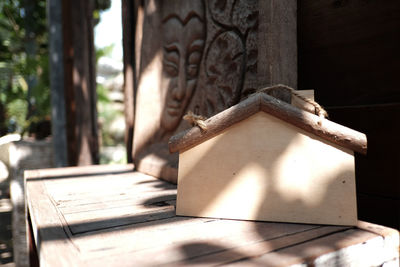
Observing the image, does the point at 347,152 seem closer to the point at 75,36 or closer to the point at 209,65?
the point at 209,65

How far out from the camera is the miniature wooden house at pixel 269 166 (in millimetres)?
919

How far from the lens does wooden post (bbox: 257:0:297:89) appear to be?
1.21 meters

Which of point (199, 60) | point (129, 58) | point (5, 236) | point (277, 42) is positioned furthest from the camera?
point (5, 236)

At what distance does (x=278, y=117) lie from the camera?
3.26 feet

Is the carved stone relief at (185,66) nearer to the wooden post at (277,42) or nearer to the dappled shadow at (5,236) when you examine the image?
the wooden post at (277,42)

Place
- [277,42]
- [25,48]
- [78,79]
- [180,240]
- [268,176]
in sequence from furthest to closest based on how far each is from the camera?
[25,48] → [78,79] → [277,42] → [268,176] → [180,240]

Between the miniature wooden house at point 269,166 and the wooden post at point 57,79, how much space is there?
10.5 feet

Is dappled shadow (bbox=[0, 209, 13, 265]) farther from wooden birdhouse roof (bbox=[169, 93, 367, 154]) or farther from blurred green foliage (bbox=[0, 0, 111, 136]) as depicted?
blurred green foliage (bbox=[0, 0, 111, 136])

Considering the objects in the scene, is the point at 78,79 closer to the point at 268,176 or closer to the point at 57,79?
the point at 57,79

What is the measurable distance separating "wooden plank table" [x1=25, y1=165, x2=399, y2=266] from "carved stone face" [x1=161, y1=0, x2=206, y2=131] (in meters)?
0.81

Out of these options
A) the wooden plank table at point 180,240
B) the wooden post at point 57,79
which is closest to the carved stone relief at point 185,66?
the wooden plank table at point 180,240

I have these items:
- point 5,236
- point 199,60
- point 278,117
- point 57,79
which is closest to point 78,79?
point 57,79

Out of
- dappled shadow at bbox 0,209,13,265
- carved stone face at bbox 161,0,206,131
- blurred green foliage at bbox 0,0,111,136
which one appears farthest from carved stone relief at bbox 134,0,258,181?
blurred green foliage at bbox 0,0,111,136

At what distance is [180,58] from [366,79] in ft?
3.46
